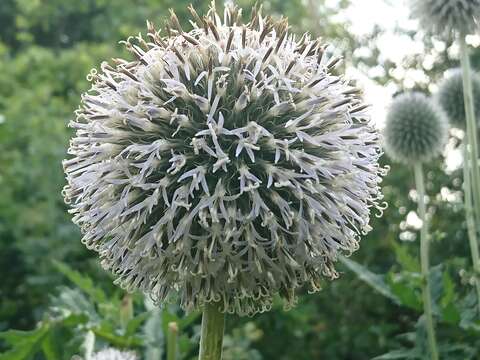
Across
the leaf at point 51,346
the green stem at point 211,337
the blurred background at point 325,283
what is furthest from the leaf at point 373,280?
the leaf at point 51,346

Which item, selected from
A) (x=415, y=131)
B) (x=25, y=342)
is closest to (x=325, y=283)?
(x=415, y=131)

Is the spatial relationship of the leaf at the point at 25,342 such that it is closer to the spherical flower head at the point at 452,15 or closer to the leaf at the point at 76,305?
the leaf at the point at 76,305

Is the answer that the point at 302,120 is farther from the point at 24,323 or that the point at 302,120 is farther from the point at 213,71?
the point at 24,323

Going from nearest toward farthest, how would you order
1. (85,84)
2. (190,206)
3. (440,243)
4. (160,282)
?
1. (190,206)
2. (160,282)
3. (440,243)
4. (85,84)

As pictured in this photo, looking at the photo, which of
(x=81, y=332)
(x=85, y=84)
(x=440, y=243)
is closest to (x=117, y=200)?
(x=81, y=332)

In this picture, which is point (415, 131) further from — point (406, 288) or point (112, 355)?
point (112, 355)

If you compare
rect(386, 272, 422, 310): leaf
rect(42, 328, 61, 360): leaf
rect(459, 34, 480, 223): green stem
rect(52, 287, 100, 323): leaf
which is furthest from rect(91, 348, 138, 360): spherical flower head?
rect(459, 34, 480, 223): green stem
